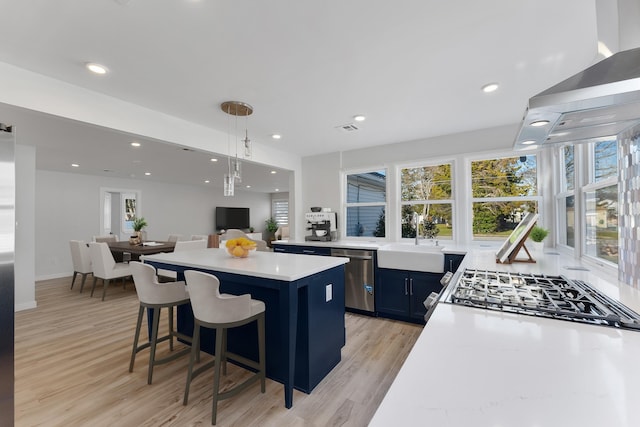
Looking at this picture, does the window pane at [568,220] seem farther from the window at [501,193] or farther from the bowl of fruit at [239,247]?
the bowl of fruit at [239,247]

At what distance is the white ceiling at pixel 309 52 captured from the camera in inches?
58.2

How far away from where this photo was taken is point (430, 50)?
1825 millimetres

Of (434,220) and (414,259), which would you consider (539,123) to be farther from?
(434,220)

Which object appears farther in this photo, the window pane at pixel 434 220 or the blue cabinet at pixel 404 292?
the window pane at pixel 434 220

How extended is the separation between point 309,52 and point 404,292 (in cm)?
273

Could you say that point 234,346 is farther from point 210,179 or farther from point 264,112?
point 210,179

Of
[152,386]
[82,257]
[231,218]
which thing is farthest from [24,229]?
[231,218]

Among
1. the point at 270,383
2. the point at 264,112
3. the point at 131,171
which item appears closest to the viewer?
the point at 270,383

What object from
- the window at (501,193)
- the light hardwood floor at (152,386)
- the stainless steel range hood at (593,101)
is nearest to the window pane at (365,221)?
the window at (501,193)

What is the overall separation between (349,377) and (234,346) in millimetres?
1030

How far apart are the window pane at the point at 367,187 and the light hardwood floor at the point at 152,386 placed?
1.96m

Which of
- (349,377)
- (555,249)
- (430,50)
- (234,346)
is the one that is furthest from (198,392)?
(555,249)

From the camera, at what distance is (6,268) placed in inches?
43.3

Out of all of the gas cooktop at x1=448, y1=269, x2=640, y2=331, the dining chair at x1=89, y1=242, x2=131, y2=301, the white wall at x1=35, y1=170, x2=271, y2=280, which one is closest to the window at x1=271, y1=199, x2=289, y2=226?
the white wall at x1=35, y1=170, x2=271, y2=280
